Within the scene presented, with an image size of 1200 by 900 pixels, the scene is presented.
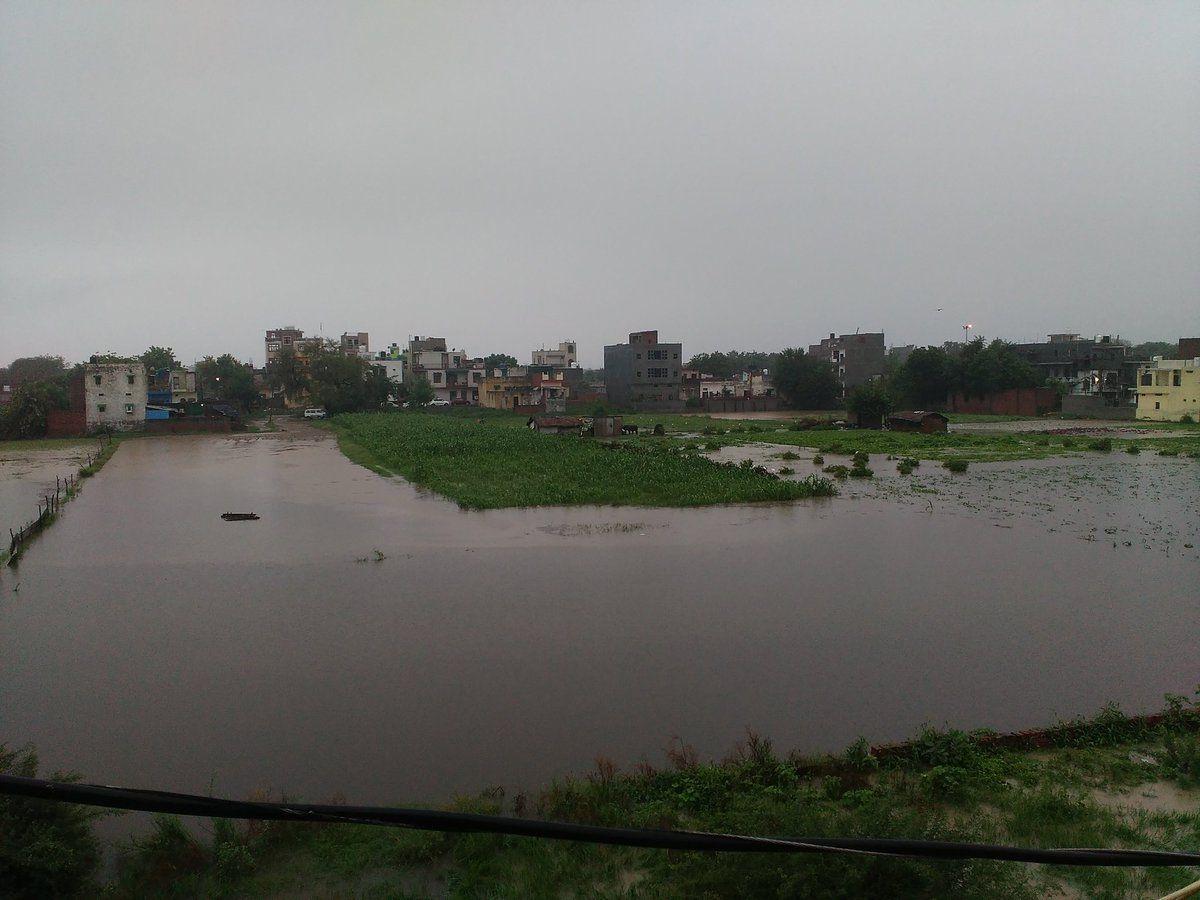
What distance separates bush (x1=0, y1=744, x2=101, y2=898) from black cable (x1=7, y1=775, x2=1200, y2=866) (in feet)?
13.6

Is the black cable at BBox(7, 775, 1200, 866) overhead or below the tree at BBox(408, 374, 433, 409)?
below

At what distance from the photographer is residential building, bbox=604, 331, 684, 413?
72750 mm

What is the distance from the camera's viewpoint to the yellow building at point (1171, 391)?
175 feet

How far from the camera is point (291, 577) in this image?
14930mm

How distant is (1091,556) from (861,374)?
68.8 meters

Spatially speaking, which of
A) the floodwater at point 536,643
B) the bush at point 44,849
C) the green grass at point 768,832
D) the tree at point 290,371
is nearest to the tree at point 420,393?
the tree at point 290,371

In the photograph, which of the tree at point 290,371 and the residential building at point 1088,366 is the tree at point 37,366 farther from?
the residential building at point 1088,366

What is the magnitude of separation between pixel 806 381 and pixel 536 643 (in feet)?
204

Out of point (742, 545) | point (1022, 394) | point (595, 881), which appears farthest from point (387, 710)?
point (1022, 394)

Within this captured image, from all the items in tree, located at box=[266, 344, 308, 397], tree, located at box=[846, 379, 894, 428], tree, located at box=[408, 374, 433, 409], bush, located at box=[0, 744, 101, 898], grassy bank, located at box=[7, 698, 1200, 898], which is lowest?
grassy bank, located at box=[7, 698, 1200, 898]

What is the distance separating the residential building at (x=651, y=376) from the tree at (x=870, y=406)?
23430mm

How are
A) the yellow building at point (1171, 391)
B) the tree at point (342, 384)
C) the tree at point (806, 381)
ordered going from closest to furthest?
the yellow building at point (1171, 391)
the tree at point (806, 381)
the tree at point (342, 384)

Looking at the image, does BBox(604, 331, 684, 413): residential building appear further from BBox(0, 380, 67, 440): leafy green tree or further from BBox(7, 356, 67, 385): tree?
BBox(7, 356, 67, 385): tree

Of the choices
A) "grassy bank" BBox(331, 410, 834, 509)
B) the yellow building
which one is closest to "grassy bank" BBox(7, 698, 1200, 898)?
"grassy bank" BBox(331, 410, 834, 509)
